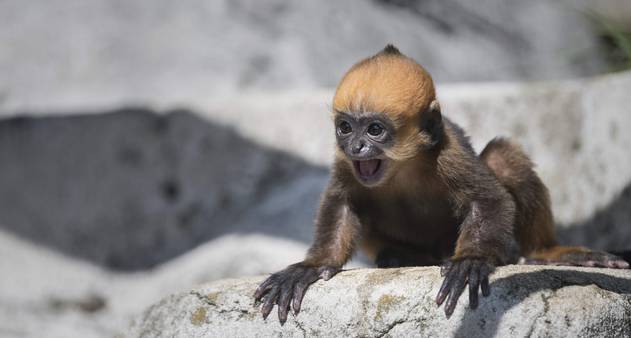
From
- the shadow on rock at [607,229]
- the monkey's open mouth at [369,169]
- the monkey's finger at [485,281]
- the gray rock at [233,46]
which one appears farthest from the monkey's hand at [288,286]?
the gray rock at [233,46]

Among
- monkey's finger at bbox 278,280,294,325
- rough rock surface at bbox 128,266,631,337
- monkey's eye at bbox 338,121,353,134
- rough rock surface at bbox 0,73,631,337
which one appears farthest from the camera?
rough rock surface at bbox 0,73,631,337

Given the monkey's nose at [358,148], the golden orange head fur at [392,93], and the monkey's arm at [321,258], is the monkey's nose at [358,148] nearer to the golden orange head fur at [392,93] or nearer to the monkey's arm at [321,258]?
the golden orange head fur at [392,93]

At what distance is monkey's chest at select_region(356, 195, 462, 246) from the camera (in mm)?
5918

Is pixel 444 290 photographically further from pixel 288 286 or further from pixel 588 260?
pixel 588 260

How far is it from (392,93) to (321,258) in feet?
3.71

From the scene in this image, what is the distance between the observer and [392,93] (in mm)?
5383

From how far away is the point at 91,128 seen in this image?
10.4 metres

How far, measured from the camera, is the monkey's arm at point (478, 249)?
4629 millimetres

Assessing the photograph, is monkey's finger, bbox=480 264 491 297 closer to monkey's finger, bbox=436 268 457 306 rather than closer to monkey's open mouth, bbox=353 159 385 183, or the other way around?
monkey's finger, bbox=436 268 457 306

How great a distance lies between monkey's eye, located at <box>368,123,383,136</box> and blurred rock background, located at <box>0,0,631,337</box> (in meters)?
3.12

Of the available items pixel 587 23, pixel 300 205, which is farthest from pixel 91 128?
pixel 587 23

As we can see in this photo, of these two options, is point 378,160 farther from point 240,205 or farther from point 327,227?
point 240,205

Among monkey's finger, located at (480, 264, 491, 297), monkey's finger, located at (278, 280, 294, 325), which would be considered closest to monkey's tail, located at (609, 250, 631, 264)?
monkey's finger, located at (480, 264, 491, 297)

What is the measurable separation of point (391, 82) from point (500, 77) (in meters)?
7.10
